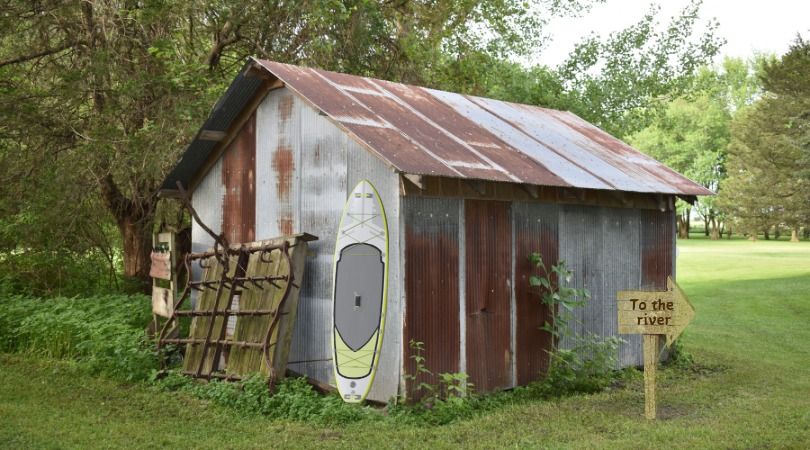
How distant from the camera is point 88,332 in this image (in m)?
12.7

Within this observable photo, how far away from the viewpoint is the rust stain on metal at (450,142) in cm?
998

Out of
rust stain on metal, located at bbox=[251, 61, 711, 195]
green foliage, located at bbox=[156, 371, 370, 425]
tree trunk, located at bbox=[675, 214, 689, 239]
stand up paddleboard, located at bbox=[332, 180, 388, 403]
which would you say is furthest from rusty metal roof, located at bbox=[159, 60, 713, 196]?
tree trunk, located at bbox=[675, 214, 689, 239]

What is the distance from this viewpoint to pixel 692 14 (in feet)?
87.2

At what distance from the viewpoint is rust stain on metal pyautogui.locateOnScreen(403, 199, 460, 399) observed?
31.9 ft

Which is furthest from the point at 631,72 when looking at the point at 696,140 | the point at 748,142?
the point at 696,140

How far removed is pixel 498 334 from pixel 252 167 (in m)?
4.11

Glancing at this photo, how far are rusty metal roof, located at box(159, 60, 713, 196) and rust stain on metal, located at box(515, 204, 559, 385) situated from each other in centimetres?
71

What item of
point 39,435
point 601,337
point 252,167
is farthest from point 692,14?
point 39,435

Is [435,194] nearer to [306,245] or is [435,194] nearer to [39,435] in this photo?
[306,245]

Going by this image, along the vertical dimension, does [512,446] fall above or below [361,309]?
below

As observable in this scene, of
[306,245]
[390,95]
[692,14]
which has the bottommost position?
[306,245]

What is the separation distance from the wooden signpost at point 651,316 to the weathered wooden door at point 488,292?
1725 mm

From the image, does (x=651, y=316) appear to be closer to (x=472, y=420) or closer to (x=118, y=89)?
(x=472, y=420)

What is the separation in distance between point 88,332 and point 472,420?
6419mm
